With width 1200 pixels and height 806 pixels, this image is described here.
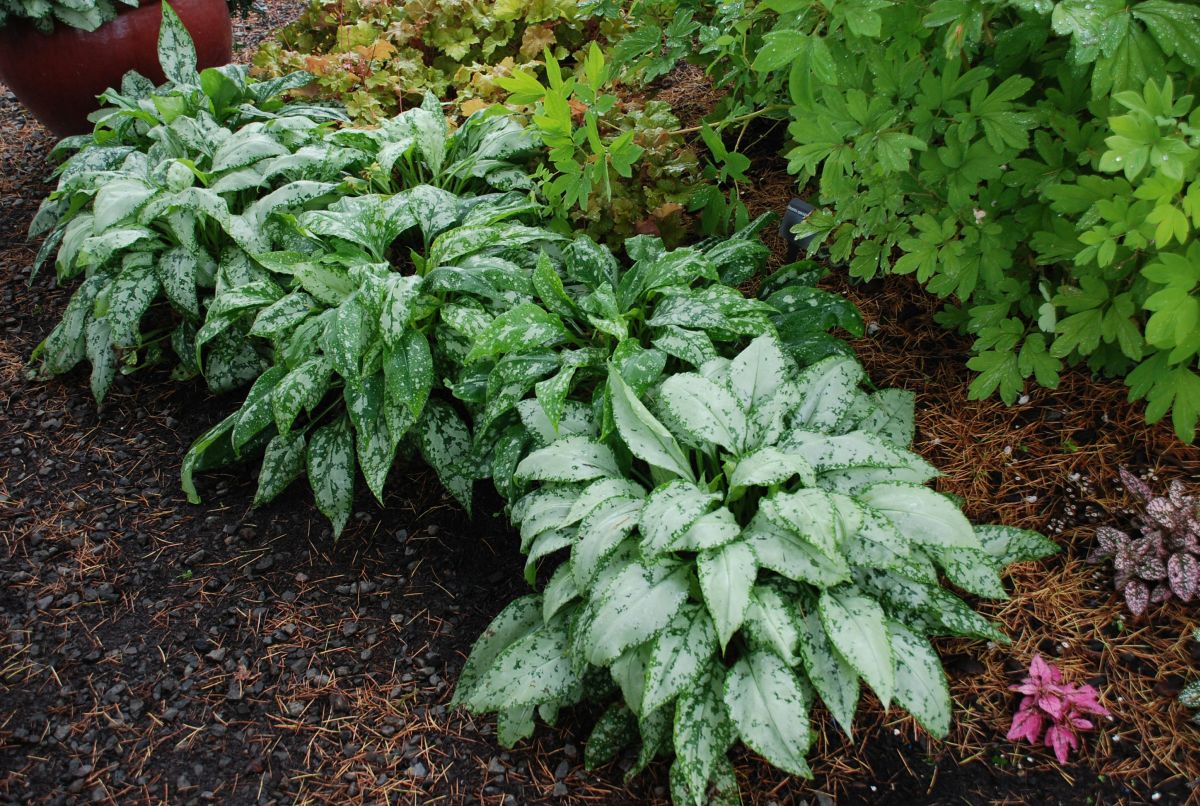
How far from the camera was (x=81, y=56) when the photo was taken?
3.79 m

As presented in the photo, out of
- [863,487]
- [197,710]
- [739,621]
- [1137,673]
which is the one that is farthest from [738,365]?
[197,710]

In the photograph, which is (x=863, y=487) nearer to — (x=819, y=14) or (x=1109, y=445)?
(x=1109, y=445)

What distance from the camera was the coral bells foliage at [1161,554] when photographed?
1983mm

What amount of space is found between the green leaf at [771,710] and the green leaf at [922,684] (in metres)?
0.21

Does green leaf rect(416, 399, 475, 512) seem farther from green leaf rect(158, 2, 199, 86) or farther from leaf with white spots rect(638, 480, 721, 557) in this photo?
green leaf rect(158, 2, 199, 86)

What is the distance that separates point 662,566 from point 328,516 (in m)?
1.13

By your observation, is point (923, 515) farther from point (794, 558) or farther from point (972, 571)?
point (794, 558)

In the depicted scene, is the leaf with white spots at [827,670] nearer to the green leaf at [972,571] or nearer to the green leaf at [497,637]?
the green leaf at [972,571]

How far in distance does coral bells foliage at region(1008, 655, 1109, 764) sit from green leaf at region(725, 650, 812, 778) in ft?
1.76

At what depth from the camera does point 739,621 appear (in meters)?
1.67

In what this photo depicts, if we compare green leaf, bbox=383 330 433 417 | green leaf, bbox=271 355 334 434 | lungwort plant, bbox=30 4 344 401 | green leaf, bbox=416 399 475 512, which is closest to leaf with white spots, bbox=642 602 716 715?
green leaf, bbox=416 399 475 512

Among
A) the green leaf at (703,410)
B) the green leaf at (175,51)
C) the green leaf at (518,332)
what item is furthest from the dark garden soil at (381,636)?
the green leaf at (175,51)

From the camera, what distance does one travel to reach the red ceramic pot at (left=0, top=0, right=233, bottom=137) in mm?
3742

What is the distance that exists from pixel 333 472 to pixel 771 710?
1.48m
